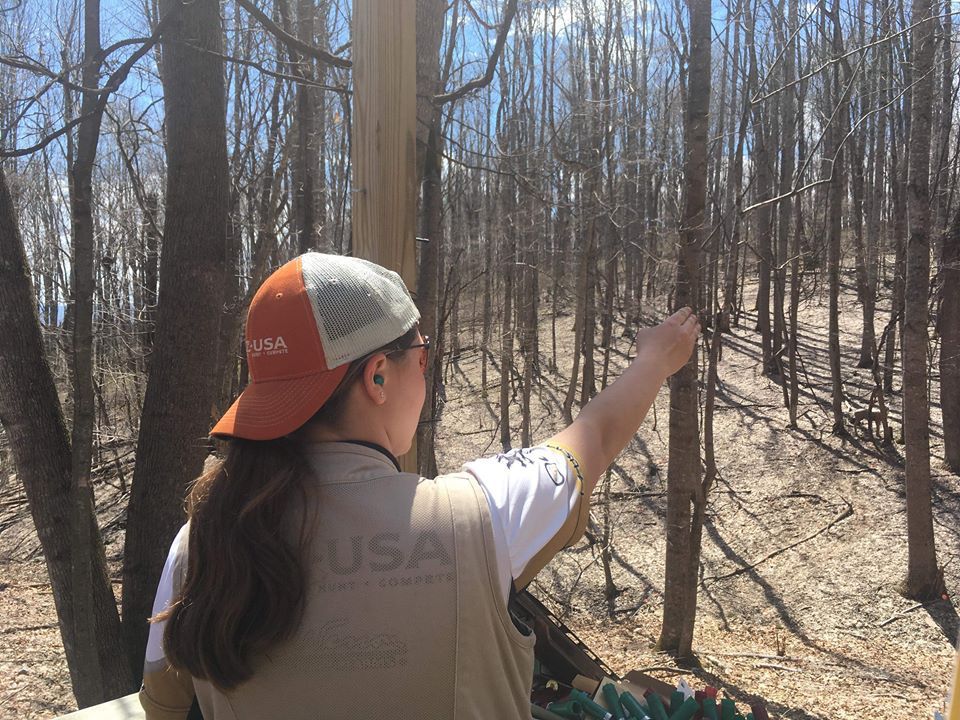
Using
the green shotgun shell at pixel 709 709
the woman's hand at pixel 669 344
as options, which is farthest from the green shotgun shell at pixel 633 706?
the woman's hand at pixel 669 344

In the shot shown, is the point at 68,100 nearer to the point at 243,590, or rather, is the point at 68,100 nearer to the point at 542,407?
the point at 542,407

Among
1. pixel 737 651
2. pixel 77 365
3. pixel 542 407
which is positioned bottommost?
pixel 737 651

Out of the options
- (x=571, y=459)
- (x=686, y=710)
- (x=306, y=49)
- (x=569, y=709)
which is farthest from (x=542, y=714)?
(x=306, y=49)

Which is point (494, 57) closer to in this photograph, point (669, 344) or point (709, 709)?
point (669, 344)

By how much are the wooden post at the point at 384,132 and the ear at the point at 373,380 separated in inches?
28.2

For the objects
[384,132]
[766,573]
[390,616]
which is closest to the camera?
[390,616]

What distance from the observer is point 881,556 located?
729 centimetres

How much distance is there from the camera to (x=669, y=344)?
151 centimetres

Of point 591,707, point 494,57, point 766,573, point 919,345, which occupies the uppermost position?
point 494,57

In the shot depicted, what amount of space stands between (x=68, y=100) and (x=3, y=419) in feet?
30.8

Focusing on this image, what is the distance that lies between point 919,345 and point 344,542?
22.5 feet

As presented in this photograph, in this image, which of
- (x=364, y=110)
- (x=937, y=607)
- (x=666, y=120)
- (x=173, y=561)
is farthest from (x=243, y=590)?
(x=666, y=120)

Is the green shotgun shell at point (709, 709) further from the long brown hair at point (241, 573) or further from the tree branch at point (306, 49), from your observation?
the tree branch at point (306, 49)

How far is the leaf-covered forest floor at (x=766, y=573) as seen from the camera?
5.67 m
